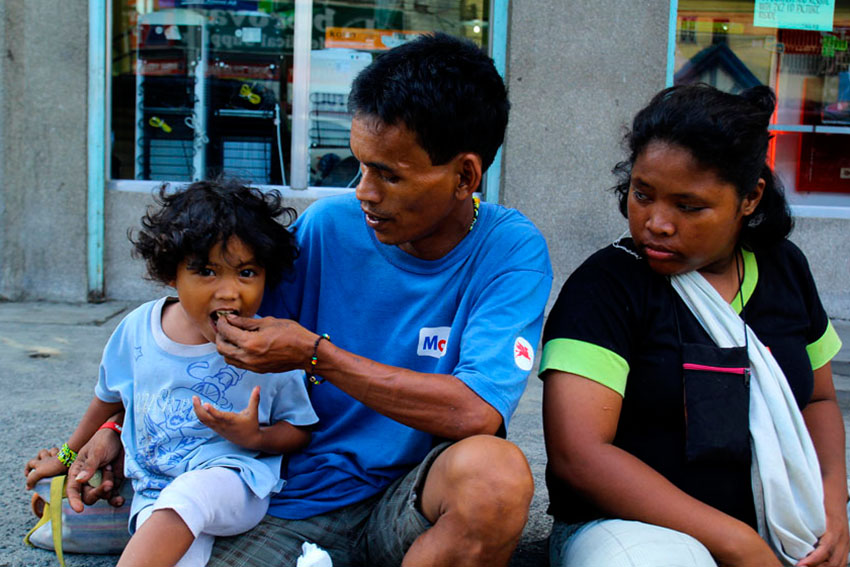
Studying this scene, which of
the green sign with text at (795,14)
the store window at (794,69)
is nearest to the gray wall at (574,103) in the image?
the store window at (794,69)

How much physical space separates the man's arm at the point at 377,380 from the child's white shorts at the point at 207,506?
0.88 feet

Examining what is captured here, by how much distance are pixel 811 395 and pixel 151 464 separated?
1604 millimetres

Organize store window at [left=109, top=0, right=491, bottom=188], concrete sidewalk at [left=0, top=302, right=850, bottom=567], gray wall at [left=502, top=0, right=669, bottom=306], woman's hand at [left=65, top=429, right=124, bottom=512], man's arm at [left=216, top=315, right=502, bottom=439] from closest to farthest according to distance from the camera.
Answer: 1. man's arm at [left=216, top=315, right=502, bottom=439]
2. woman's hand at [left=65, top=429, right=124, bottom=512]
3. concrete sidewalk at [left=0, top=302, right=850, bottom=567]
4. gray wall at [left=502, top=0, right=669, bottom=306]
5. store window at [left=109, top=0, right=491, bottom=188]

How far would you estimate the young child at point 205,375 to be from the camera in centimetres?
203

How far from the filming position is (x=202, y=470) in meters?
1.97

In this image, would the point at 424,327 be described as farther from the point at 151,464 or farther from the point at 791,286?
the point at 791,286

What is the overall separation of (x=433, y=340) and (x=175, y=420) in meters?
0.62

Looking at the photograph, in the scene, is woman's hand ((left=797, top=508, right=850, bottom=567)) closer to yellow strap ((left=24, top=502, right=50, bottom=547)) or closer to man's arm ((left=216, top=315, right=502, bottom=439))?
man's arm ((left=216, top=315, right=502, bottom=439))

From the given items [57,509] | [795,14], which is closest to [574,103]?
[795,14]

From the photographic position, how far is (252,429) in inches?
77.9

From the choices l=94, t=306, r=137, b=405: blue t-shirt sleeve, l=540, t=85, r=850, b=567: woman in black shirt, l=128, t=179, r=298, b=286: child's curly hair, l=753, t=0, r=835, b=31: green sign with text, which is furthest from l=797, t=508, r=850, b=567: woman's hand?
l=753, t=0, r=835, b=31: green sign with text

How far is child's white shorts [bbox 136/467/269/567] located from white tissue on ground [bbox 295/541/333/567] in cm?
16

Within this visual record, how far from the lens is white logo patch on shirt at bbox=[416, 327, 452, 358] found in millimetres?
2057

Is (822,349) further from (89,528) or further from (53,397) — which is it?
A: (53,397)
